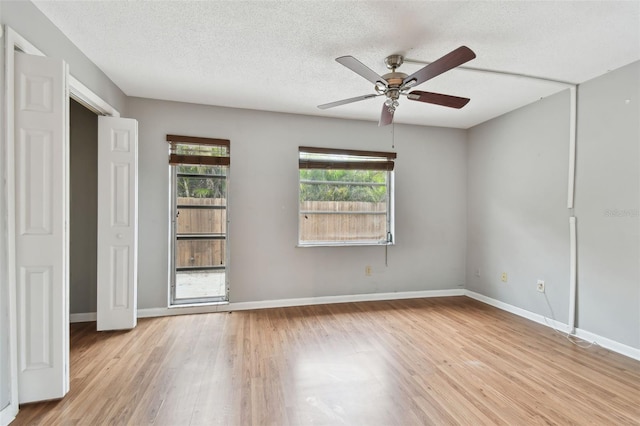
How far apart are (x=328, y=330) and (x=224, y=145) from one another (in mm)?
2469

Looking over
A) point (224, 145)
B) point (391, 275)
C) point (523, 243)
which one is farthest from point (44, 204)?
point (523, 243)

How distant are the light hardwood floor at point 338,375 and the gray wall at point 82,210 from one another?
44cm

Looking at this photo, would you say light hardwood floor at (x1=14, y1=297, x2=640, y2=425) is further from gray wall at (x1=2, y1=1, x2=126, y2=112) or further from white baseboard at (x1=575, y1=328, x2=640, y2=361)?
gray wall at (x1=2, y1=1, x2=126, y2=112)

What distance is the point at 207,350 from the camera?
2.44 metres

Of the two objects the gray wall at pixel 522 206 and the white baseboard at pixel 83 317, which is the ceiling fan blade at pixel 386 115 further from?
the white baseboard at pixel 83 317

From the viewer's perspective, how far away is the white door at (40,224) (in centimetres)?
168

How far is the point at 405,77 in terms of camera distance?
208 centimetres

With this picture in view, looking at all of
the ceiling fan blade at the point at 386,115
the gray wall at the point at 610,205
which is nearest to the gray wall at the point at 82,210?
the ceiling fan blade at the point at 386,115

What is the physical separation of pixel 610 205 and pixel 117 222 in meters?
4.72

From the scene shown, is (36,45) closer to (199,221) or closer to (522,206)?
(199,221)

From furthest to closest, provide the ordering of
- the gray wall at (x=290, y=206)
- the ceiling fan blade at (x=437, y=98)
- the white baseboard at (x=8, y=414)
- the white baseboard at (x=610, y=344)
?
the gray wall at (x=290, y=206), the white baseboard at (x=610, y=344), the ceiling fan blade at (x=437, y=98), the white baseboard at (x=8, y=414)

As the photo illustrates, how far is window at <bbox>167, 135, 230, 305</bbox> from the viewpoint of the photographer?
132 inches

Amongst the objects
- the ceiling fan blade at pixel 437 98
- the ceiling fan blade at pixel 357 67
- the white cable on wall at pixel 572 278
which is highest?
the ceiling fan blade at pixel 357 67

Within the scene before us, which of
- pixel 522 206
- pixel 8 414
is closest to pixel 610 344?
pixel 522 206
